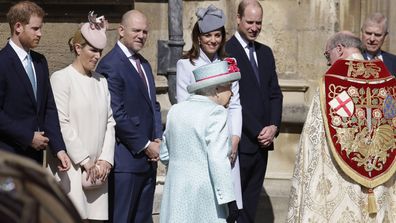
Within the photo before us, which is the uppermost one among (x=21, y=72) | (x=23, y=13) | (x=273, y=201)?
(x=23, y=13)

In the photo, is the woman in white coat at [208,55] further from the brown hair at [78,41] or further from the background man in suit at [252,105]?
the brown hair at [78,41]

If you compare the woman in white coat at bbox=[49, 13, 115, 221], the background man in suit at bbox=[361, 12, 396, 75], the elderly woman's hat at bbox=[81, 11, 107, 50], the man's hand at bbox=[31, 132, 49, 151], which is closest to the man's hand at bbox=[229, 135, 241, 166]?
the woman in white coat at bbox=[49, 13, 115, 221]

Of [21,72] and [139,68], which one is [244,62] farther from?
[21,72]

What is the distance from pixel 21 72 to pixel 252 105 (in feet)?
6.81

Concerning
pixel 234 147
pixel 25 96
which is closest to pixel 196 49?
pixel 234 147

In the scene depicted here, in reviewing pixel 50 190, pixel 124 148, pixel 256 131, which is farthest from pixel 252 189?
pixel 50 190

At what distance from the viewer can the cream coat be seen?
22.9 feet

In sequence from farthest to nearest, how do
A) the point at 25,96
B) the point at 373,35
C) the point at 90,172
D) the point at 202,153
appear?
the point at 373,35 < the point at 90,172 < the point at 25,96 < the point at 202,153

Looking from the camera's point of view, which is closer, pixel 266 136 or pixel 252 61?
pixel 266 136

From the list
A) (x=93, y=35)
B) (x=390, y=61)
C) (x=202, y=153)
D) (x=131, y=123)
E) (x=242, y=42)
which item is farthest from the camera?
(x=390, y=61)

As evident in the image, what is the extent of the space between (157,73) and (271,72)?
1095 millimetres

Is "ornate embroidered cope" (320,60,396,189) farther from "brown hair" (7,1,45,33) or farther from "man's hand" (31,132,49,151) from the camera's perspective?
"brown hair" (7,1,45,33)

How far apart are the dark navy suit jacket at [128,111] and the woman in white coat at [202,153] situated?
1.18 meters

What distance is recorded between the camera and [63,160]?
6.81 metres
